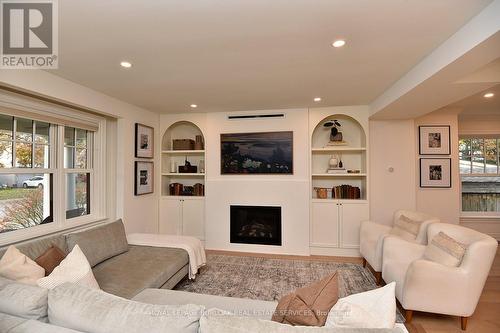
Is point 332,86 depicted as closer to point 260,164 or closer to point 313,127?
point 313,127

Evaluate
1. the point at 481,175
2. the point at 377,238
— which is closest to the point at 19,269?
the point at 377,238

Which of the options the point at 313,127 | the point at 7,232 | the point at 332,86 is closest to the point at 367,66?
the point at 332,86

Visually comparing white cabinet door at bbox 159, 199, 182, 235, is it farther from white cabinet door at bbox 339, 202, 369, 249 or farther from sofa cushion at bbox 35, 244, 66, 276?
white cabinet door at bbox 339, 202, 369, 249

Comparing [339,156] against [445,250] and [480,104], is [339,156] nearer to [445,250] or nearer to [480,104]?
[480,104]

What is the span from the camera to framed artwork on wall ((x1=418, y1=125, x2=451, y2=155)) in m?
4.29

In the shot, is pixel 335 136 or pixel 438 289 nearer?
pixel 438 289

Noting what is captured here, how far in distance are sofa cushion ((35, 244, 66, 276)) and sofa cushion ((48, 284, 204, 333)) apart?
831mm

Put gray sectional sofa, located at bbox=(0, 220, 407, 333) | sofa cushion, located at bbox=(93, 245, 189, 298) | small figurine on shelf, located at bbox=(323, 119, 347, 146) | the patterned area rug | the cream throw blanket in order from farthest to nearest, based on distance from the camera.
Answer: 1. small figurine on shelf, located at bbox=(323, 119, 347, 146)
2. the cream throw blanket
3. the patterned area rug
4. sofa cushion, located at bbox=(93, 245, 189, 298)
5. gray sectional sofa, located at bbox=(0, 220, 407, 333)

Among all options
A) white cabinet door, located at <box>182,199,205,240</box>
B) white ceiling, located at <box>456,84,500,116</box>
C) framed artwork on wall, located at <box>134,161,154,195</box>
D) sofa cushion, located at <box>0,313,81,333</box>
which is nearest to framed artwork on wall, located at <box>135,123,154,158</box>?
framed artwork on wall, located at <box>134,161,154,195</box>

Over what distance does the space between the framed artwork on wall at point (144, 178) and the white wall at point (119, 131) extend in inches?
3.5

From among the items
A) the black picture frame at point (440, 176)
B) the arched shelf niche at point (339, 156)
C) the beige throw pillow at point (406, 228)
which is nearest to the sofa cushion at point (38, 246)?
the arched shelf niche at point (339, 156)

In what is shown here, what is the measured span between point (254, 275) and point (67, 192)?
270cm

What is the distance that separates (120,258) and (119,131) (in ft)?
6.26

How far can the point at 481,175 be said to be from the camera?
5.04 meters
